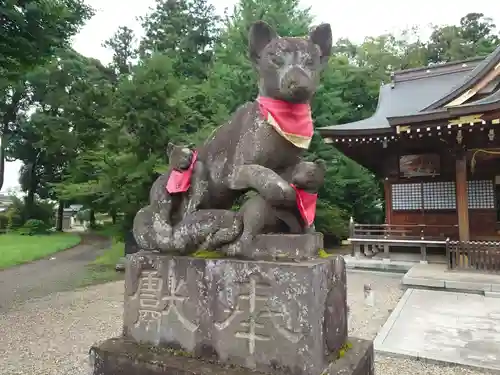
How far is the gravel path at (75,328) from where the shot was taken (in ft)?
12.9

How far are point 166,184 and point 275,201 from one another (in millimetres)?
957

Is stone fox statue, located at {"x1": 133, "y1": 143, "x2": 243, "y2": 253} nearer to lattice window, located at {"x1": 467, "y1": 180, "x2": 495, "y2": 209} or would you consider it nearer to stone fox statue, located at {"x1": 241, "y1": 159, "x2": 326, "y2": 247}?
stone fox statue, located at {"x1": 241, "y1": 159, "x2": 326, "y2": 247}

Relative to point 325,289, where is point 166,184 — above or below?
above

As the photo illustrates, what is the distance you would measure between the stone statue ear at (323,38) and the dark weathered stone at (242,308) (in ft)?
4.51

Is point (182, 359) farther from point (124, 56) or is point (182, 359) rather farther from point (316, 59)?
point (124, 56)

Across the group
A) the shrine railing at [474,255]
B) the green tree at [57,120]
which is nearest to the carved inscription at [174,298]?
the shrine railing at [474,255]

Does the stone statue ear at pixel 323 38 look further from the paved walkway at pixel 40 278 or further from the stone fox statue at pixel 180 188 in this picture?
the paved walkway at pixel 40 278

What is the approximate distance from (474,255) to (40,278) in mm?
11115

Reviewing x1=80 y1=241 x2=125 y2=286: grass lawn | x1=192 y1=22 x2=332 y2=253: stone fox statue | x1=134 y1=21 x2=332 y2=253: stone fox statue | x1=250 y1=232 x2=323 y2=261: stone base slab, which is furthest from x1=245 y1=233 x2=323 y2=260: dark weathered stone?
x1=80 y1=241 x2=125 y2=286: grass lawn

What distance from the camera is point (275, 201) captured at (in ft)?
7.03

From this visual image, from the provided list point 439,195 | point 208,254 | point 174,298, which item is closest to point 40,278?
point 174,298

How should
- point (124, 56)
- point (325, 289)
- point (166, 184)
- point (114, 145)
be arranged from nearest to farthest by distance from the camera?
point (325, 289) → point (166, 184) → point (114, 145) → point (124, 56)

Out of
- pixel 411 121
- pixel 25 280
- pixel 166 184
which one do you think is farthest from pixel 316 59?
pixel 25 280

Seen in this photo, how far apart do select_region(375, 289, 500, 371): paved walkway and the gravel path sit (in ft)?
0.67
